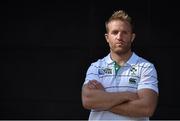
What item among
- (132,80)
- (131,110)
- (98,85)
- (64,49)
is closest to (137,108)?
(131,110)

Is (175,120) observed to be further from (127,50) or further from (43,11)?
(127,50)

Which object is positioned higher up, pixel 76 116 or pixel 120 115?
pixel 120 115

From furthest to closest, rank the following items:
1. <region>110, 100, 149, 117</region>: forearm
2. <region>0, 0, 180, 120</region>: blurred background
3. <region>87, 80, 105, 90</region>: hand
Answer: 1. <region>0, 0, 180, 120</region>: blurred background
2. <region>87, 80, 105, 90</region>: hand
3. <region>110, 100, 149, 117</region>: forearm

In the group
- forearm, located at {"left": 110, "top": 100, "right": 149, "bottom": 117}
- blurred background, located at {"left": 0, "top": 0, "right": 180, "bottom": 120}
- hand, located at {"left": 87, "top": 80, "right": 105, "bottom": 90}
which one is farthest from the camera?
blurred background, located at {"left": 0, "top": 0, "right": 180, "bottom": 120}

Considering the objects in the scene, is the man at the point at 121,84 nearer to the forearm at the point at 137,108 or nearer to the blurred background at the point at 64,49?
the forearm at the point at 137,108

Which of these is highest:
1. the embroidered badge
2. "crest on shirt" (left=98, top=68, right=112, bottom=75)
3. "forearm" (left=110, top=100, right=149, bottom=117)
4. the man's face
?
the man's face

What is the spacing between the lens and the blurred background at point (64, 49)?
6441 millimetres

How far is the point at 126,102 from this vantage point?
12.5 feet

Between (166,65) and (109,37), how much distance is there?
2659 millimetres

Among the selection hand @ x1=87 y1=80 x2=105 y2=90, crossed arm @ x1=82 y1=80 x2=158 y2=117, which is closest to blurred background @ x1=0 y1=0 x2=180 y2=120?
hand @ x1=87 y1=80 x2=105 y2=90

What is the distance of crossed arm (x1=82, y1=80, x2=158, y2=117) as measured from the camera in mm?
3791

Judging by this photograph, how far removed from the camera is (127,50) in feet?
12.9

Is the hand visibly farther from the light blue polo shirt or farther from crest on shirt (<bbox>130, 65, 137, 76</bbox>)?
crest on shirt (<bbox>130, 65, 137, 76</bbox>)

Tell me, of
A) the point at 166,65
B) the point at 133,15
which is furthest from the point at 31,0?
the point at 166,65
